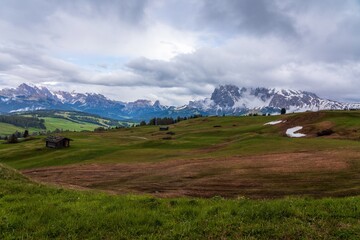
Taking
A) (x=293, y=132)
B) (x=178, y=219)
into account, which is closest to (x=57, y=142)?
(x=293, y=132)

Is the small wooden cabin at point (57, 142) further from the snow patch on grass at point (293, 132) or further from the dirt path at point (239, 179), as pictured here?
the snow patch on grass at point (293, 132)

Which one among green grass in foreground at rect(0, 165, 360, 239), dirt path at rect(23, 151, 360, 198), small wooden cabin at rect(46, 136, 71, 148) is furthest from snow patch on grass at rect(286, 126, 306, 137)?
green grass in foreground at rect(0, 165, 360, 239)

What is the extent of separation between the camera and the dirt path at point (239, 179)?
3098 cm

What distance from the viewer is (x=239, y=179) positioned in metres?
37.1

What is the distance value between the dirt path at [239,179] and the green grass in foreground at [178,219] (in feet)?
44.8

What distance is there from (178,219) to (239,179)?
23.5 m

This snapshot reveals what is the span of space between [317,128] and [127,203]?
99.7 metres

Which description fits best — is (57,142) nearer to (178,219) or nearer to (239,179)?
(239,179)

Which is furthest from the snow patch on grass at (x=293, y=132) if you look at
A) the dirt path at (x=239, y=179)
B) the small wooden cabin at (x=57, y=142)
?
the small wooden cabin at (x=57, y=142)

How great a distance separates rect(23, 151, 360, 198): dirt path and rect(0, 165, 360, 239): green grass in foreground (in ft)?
44.8

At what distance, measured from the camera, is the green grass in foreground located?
13.0 m

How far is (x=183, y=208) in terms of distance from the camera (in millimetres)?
15852

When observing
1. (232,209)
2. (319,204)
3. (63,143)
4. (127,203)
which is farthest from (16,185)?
(63,143)

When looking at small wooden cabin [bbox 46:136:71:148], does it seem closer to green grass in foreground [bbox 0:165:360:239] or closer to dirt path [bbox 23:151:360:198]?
dirt path [bbox 23:151:360:198]
